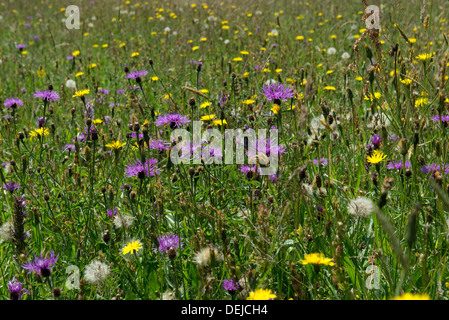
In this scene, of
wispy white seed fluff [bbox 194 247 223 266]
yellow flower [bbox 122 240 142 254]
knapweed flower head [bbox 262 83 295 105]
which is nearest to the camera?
wispy white seed fluff [bbox 194 247 223 266]

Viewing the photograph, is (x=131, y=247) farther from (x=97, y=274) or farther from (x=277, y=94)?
(x=277, y=94)

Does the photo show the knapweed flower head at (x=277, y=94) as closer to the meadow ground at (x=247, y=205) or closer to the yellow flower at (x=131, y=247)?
the meadow ground at (x=247, y=205)

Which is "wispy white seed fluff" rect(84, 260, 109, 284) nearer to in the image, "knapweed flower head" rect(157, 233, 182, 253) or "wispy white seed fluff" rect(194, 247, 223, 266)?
"knapweed flower head" rect(157, 233, 182, 253)

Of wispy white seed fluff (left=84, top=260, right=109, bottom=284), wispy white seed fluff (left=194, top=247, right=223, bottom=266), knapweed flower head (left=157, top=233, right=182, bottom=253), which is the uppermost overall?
wispy white seed fluff (left=194, top=247, right=223, bottom=266)

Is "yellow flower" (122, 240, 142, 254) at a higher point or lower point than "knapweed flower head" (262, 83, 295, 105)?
lower

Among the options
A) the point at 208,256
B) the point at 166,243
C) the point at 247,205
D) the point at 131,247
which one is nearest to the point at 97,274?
the point at 131,247

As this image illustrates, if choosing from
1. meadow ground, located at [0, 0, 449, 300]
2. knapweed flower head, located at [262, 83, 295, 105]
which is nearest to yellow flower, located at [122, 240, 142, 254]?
meadow ground, located at [0, 0, 449, 300]
